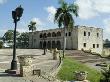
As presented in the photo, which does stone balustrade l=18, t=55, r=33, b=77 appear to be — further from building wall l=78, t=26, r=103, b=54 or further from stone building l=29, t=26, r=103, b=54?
building wall l=78, t=26, r=103, b=54

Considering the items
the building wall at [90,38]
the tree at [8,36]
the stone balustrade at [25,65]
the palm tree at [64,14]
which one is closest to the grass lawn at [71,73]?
the stone balustrade at [25,65]

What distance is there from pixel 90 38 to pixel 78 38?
452 centimetres

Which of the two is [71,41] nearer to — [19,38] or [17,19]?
[19,38]

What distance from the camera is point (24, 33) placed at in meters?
97.8

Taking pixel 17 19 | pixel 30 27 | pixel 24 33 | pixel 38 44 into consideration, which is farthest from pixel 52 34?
pixel 17 19

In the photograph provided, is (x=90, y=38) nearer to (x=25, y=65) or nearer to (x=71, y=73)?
(x=71, y=73)

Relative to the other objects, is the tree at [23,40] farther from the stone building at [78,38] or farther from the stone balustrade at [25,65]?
the stone balustrade at [25,65]

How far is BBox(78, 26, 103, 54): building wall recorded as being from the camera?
62969 millimetres

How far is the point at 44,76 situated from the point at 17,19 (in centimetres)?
433

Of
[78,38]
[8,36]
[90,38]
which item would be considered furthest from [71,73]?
[8,36]

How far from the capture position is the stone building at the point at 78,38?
2464 inches

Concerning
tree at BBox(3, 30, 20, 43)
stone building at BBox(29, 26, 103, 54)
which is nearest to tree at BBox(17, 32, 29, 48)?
tree at BBox(3, 30, 20, 43)

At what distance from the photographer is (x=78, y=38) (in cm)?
6212

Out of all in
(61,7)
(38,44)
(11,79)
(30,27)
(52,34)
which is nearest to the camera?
(11,79)
